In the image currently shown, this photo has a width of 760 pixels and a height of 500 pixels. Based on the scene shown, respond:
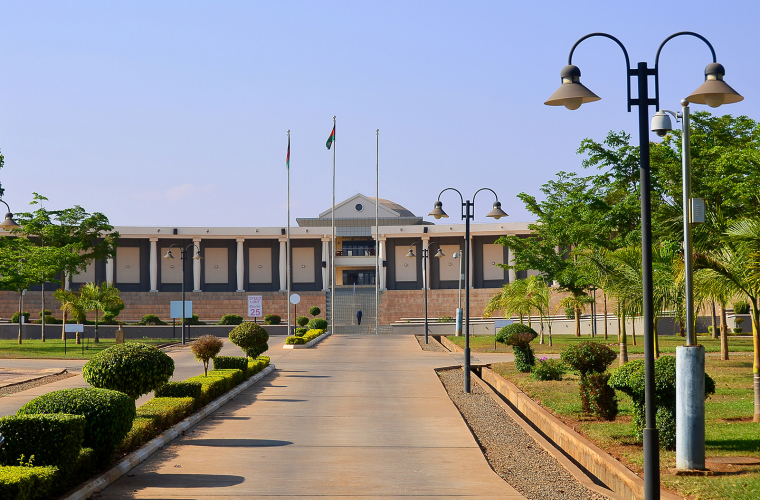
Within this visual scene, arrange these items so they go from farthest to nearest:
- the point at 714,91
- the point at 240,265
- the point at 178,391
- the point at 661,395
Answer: the point at 240,265
the point at 178,391
the point at 661,395
the point at 714,91

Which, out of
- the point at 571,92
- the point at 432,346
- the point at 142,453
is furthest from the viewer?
the point at 432,346

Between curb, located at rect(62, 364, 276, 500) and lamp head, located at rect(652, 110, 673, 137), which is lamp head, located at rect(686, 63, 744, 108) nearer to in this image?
lamp head, located at rect(652, 110, 673, 137)

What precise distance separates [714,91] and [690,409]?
13.1 ft

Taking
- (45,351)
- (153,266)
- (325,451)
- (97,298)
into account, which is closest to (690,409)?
(325,451)

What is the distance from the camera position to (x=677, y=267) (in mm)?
17672

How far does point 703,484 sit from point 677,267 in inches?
394

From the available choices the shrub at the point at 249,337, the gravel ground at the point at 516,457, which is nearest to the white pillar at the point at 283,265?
the shrub at the point at 249,337

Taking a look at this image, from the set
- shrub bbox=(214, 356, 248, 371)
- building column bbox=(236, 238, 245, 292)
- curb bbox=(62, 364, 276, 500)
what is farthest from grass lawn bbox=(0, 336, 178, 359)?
building column bbox=(236, 238, 245, 292)

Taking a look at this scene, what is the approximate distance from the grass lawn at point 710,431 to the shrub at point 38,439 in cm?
698

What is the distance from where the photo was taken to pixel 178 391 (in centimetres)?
1544

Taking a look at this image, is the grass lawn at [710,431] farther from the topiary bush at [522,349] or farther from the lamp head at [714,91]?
the lamp head at [714,91]

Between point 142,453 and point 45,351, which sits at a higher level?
point 142,453

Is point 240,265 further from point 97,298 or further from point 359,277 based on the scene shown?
point 97,298

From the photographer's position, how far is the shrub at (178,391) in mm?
15381
